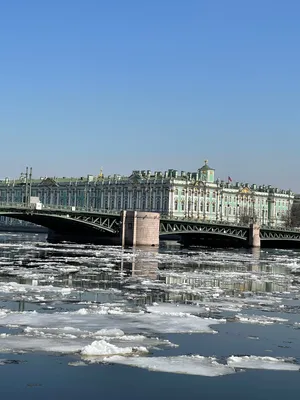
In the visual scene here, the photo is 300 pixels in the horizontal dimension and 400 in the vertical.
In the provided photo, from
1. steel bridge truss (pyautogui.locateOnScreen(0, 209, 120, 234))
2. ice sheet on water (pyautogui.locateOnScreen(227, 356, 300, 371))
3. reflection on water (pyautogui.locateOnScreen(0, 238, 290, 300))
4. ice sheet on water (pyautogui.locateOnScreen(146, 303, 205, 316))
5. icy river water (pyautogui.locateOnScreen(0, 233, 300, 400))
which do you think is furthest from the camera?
steel bridge truss (pyautogui.locateOnScreen(0, 209, 120, 234))

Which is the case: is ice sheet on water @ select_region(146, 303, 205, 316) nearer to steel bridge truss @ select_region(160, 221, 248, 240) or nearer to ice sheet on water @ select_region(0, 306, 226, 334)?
ice sheet on water @ select_region(0, 306, 226, 334)

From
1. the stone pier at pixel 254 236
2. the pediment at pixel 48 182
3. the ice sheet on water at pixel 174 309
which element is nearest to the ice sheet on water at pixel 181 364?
the ice sheet on water at pixel 174 309

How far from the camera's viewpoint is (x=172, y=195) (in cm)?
11281

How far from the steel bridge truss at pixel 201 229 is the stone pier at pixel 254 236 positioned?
63 centimetres

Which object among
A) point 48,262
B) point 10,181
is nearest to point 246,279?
point 48,262

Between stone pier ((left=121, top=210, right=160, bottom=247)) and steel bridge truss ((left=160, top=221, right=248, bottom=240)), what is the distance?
1.38 m

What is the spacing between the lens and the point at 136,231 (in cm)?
6781

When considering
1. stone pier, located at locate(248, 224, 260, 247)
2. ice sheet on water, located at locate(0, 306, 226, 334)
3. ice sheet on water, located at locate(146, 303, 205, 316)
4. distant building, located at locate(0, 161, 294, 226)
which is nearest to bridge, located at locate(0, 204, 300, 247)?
stone pier, located at locate(248, 224, 260, 247)

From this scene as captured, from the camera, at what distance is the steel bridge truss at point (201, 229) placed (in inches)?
2744

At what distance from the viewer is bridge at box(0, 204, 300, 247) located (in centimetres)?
6053

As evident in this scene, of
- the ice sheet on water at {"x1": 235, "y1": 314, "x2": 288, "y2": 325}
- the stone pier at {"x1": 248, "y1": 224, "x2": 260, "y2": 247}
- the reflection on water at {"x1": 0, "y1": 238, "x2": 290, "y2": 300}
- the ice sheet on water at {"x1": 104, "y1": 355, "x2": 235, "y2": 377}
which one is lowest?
the ice sheet on water at {"x1": 104, "y1": 355, "x2": 235, "y2": 377}

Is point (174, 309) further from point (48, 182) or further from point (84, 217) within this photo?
point (48, 182)

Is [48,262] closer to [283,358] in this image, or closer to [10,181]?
[283,358]

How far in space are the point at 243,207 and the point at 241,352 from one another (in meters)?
114
